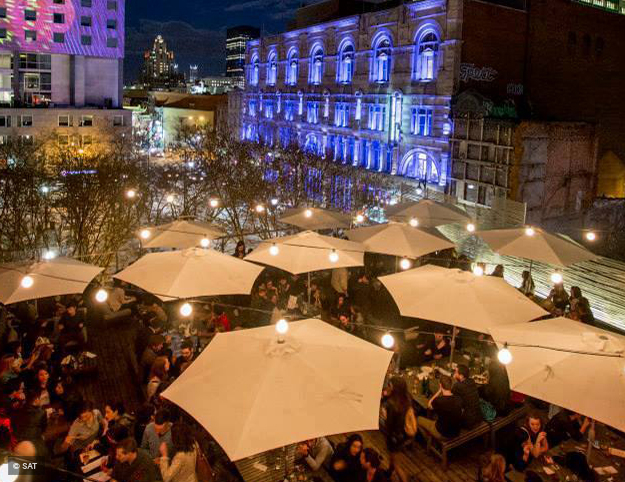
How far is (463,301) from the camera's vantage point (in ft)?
35.7

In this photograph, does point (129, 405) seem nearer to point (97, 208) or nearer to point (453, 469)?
point (453, 469)

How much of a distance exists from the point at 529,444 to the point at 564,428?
1.01 metres

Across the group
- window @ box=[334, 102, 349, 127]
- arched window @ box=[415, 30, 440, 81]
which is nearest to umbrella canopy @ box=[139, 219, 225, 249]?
arched window @ box=[415, 30, 440, 81]

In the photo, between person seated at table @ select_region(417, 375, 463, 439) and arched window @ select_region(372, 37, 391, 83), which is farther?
arched window @ select_region(372, 37, 391, 83)

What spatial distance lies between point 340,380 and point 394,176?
108ft

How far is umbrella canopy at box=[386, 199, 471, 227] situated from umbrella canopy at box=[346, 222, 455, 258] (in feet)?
9.73

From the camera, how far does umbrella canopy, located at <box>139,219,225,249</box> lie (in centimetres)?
1642

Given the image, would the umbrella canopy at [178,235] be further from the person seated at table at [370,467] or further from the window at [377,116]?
the window at [377,116]

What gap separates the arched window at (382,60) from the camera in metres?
40.1

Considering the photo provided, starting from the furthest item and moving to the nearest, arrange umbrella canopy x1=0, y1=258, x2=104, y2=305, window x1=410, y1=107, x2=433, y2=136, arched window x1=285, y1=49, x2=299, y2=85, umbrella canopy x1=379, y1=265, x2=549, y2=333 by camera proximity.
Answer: arched window x1=285, y1=49, x2=299, y2=85 < window x1=410, y1=107, x2=433, y2=136 < umbrella canopy x1=0, y1=258, x2=104, y2=305 < umbrella canopy x1=379, y1=265, x2=549, y2=333

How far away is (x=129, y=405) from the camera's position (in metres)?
11.7

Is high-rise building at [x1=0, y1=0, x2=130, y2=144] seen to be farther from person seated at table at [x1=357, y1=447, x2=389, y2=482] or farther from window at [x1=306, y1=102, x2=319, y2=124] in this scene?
person seated at table at [x1=357, y1=447, x2=389, y2=482]

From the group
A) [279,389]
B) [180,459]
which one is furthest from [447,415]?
[180,459]

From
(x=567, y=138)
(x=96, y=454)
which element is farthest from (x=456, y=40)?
(x=96, y=454)
